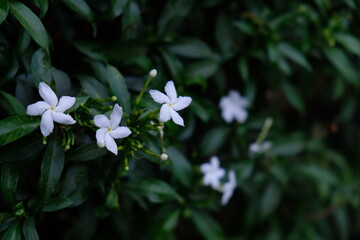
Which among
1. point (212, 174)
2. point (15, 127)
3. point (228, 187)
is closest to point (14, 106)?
point (15, 127)

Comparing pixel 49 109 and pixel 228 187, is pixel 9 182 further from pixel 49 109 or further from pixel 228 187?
pixel 228 187

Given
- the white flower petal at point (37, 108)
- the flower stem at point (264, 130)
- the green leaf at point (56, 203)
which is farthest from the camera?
the flower stem at point (264, 130)

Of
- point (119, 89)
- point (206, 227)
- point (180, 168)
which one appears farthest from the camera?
point (206, 227)

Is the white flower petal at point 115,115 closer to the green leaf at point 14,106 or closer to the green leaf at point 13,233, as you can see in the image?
the green leaf at point 14,106

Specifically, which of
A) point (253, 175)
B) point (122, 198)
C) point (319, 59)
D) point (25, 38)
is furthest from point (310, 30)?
point (25, 38)

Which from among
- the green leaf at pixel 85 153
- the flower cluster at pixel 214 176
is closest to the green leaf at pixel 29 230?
the green leaf at pixel 85 153

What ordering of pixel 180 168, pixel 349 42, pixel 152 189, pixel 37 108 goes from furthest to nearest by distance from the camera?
pixel 349 42
pixel 180 168
pixel 152 189
pixel 37 108

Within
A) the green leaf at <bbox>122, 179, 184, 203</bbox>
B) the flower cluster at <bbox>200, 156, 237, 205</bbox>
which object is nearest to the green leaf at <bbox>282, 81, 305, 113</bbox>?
the flower cluster at <bbox>200, 156, 237, 205</bbox>
